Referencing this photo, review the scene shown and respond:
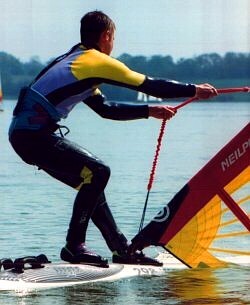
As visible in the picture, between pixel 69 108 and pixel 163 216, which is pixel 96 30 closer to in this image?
pixel 69 108

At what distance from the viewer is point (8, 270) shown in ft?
28.1

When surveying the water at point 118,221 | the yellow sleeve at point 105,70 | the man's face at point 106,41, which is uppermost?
the man's face at point 106,41

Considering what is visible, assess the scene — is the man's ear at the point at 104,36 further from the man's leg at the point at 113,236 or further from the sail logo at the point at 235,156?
the sail logo at the point at 235,156

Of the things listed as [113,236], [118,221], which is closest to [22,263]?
[113,236]

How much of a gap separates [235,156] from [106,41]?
1184mm

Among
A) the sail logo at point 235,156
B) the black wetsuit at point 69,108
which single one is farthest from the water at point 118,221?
the sail logo at point 235,156

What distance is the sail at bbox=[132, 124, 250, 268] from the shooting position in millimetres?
8914

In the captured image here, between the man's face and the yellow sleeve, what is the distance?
0.20 m

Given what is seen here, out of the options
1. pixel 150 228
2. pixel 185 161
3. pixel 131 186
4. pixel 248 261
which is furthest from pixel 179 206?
pixel 185 161

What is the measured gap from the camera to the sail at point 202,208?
8914 mm

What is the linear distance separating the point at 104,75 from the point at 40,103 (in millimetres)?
447

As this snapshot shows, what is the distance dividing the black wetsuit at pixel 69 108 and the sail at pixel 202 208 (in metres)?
0.62

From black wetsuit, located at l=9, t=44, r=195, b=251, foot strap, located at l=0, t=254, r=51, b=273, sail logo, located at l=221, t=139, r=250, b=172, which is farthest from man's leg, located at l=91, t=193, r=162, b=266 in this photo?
sail logo, located at l=221, t=139, r=250, b=172

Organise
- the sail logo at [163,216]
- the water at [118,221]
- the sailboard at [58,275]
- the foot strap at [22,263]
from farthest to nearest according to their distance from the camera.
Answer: the sail logo at [163,216]
the foot strap at [22,263]
the sailboard at [58,275]
the water at [118,221]
